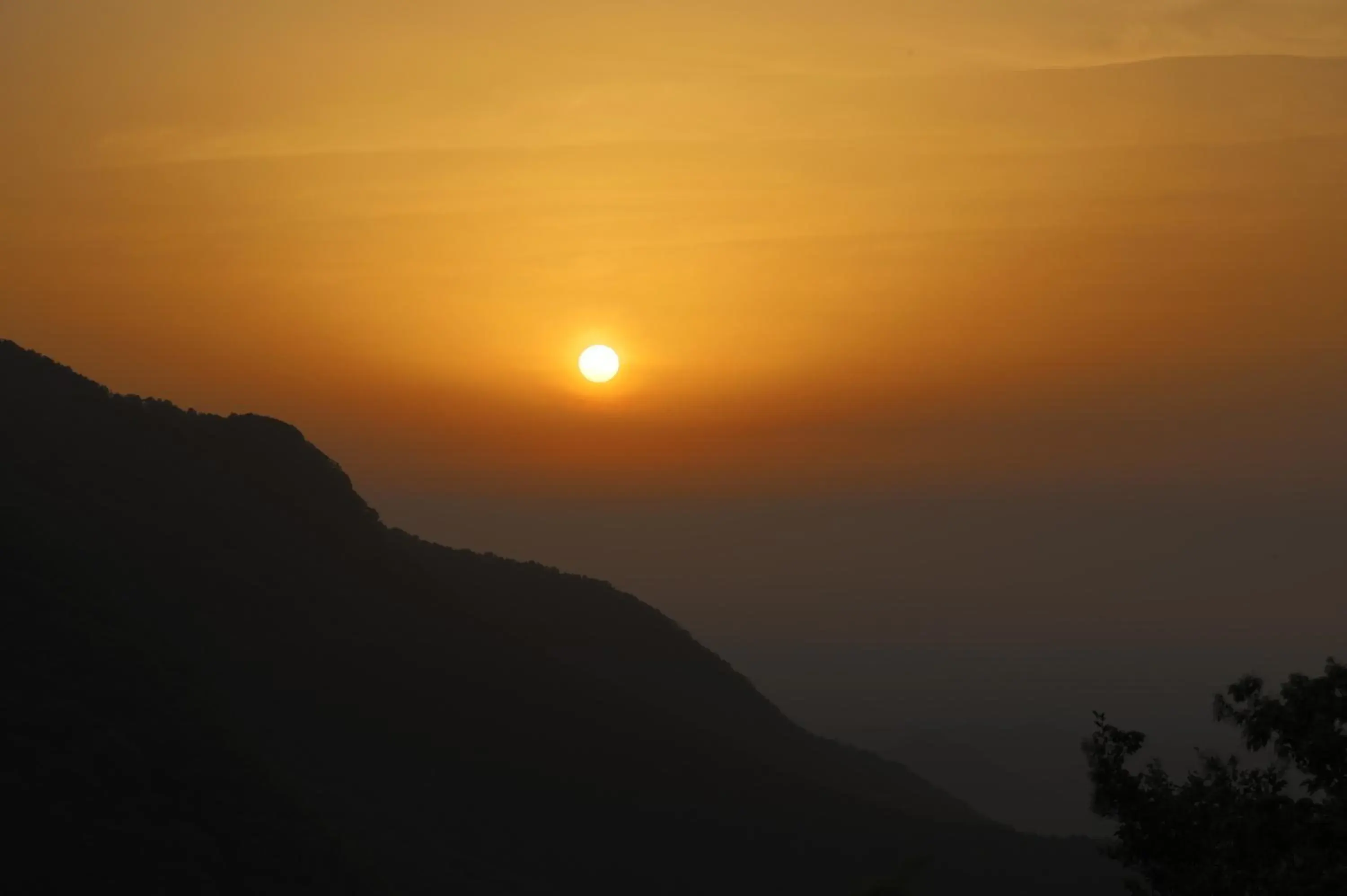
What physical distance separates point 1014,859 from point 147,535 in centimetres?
6839

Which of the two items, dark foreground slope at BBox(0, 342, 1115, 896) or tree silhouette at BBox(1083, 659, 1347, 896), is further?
dark foreground slope at BBox(0, 342, 1115, 896)

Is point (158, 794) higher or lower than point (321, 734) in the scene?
lower

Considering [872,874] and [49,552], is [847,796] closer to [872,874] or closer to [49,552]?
[872,874]

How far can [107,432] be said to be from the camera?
316 feet

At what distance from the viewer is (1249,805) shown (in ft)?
75.2

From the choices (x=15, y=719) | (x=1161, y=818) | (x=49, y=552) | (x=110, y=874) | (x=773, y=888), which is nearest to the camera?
(x=1161, y=818)

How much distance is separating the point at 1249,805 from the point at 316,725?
70045mm

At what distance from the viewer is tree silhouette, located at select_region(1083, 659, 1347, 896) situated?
21.6m

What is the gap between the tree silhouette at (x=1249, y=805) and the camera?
70.8 ft

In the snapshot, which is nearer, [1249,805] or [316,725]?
[1249,805]

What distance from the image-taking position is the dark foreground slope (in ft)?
201

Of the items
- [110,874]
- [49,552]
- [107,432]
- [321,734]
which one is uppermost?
[107,432]

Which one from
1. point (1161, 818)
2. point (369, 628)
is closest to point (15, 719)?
point (369, 628)

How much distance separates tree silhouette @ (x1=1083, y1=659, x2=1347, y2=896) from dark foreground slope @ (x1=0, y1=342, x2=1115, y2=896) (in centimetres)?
4488
